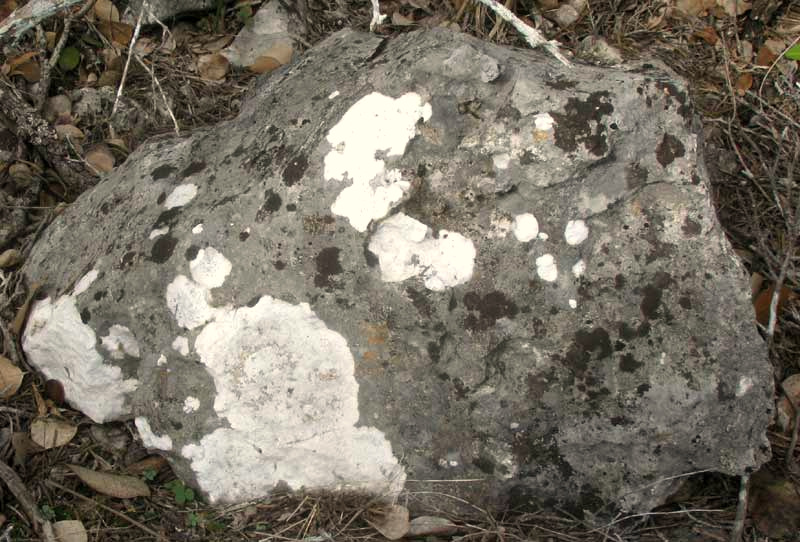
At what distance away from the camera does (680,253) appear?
5.88 ft

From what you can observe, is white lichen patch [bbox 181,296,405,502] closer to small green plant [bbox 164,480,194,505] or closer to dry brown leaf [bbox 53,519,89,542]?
small green plant [bbox 164,480,194,505]

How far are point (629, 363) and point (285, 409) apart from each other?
877 millimetres

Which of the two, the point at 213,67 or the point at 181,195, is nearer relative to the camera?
the point at 181,195

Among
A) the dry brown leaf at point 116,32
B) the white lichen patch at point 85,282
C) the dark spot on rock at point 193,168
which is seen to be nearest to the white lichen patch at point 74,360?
the white lichen patch at point 85,282

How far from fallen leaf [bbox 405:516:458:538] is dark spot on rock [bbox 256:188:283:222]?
2.95ft

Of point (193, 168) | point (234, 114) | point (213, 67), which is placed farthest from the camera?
point (213, 67)

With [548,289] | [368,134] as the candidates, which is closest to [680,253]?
[548,289]

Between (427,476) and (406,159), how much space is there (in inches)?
32.8

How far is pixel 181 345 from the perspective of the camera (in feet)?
6.41

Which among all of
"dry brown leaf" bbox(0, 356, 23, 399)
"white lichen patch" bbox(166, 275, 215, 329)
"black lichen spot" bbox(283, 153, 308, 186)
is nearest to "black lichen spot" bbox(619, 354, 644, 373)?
"black lichen spot" bbox(283, 153, 308, 186)

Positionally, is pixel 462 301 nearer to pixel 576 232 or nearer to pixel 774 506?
pixel 576 232

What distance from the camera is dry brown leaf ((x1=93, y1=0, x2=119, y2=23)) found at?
2.94 m

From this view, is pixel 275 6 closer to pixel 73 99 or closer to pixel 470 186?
pixel 73 99

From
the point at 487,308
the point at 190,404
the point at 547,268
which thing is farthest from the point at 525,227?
the point at 190,404
